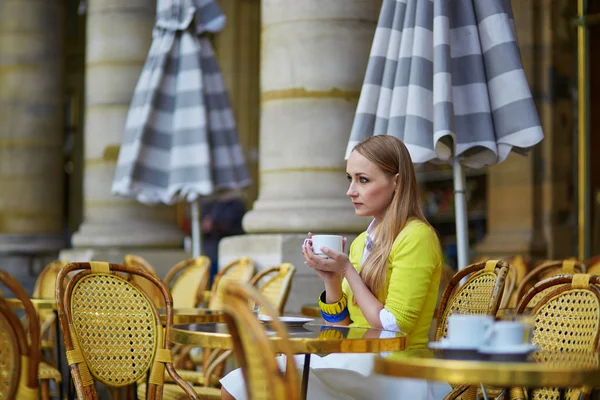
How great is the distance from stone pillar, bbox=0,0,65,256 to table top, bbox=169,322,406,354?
892 centimetres

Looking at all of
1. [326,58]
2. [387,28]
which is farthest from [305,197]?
[387,28]

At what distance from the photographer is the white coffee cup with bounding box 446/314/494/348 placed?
2570 mm

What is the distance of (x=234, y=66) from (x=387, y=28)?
9831 millimetres

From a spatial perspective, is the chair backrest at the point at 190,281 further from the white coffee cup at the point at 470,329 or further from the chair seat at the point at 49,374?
the white coffee cup at the point at 470,329

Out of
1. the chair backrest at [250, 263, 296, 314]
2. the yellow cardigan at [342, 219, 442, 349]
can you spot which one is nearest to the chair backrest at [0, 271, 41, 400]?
the yellow cardigan at [342, 219, 442, 349]

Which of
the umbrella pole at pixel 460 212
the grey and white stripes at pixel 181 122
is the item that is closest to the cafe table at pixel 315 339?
the umbrella pole at pixel 460 212

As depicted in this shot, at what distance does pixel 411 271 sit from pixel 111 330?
118 cm

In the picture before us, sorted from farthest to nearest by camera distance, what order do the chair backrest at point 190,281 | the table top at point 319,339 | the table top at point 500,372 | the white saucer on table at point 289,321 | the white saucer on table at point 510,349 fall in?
the chair backrest at point 190,281, the white saucer on table at point 289,321, the table top at point 319,339, the white saucer on table at point 510,349, the table top at point 500,372

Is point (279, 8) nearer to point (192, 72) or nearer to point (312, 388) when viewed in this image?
point (192, 72)

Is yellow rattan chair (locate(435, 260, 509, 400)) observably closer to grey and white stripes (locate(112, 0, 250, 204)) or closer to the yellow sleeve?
the yellow sleeve

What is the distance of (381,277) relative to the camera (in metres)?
3.75

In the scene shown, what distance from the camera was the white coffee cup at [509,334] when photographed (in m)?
2.54

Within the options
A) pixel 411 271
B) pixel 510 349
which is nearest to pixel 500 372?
pixel 510 349

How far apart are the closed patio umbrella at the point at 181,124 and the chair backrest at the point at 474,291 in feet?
13.3
